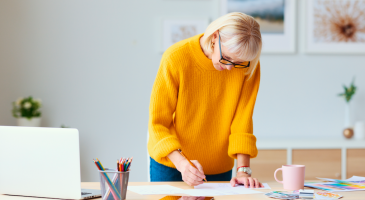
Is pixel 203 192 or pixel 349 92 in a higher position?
pixel 349 92

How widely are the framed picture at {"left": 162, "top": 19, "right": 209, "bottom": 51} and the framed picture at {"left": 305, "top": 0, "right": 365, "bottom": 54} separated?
0.93 metres

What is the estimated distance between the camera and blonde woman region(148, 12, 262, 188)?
133 centimetres

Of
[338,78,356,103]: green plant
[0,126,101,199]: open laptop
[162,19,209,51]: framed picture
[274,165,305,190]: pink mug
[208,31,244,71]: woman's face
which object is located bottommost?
[274,165,305,190]: pink mug

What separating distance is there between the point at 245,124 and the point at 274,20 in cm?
184

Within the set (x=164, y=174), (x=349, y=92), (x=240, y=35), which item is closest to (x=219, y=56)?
(x=240, y=35)

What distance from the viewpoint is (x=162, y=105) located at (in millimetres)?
1409

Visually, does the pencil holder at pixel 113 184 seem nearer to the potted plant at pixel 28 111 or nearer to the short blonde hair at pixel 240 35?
the short blonde hair at pixel 240 35

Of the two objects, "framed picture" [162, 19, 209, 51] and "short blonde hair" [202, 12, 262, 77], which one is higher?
"framed picture" [162, 19, 209, 51]

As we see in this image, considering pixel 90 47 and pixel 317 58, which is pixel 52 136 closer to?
pixel 90 47

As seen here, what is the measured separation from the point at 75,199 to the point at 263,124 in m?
2.24

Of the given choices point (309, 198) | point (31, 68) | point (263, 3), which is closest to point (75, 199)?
point (309, 198)

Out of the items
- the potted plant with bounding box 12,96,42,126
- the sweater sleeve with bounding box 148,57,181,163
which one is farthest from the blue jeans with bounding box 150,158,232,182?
the potted plant with bounding box 12,96,42,126

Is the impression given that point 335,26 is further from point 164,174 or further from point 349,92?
point 164,174

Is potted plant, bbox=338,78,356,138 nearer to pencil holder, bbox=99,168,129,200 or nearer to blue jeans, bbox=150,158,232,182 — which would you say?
blue jeans, bbox=150,158,232,182
